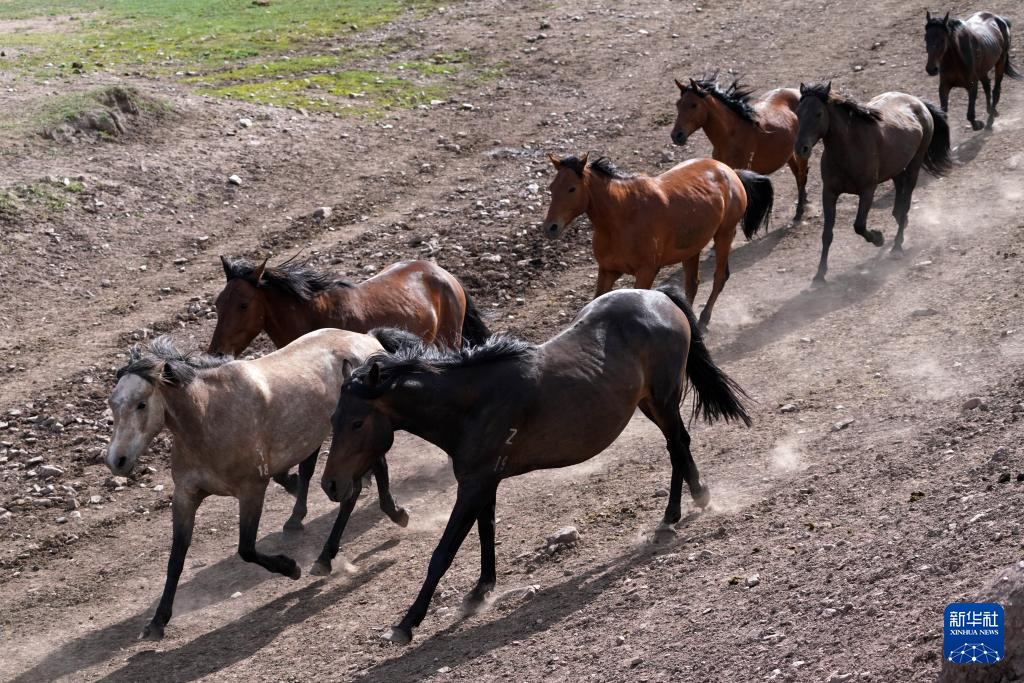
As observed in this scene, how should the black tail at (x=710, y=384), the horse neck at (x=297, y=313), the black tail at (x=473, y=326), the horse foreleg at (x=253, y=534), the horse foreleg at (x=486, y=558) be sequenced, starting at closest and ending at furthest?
1. the horse foreleg at (x=486, y=558)
2. the horse foreleg at (x=253, y=534)
3. the black tail at (x=710, y=384)
4. the horse neck at (x=297, y=313)
5. the black tail at (x=473, y=326)

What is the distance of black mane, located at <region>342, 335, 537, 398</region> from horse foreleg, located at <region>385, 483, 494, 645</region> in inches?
28.9

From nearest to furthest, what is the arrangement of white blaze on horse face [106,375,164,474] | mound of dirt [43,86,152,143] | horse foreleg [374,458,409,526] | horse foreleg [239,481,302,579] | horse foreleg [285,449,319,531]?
white blaze on horse face [106,375,164,474] → horse foreleg [239,481,302,579] → horse foreleg [374,458,409,526] → horse foreleg [285,449,319,531] → mound of dirt [43,86,152,143]

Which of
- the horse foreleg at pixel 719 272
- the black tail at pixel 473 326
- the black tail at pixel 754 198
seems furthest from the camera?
the black tail at pixel 754 198

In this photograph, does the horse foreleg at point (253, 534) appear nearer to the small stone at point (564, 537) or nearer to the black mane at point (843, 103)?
the small stone at point (564, 537)

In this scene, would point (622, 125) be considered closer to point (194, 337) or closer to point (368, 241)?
point (368, 241)

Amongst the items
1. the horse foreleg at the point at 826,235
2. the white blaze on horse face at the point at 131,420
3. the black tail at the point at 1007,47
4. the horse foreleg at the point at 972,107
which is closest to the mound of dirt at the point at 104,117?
the horse foreleg at the point at 826,235

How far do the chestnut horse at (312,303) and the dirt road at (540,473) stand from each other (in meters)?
1.29

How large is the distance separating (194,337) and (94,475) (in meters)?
2.68

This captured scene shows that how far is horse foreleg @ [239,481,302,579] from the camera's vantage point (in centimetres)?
806

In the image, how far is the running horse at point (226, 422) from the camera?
24.9ft

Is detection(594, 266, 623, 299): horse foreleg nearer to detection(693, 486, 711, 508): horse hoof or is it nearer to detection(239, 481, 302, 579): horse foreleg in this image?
detection(693, 486, 711, 508): horse hoof

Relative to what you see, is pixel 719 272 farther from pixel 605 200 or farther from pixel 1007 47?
pixel 1007 47

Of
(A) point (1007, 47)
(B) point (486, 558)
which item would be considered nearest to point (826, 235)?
(B) point (486, 558)

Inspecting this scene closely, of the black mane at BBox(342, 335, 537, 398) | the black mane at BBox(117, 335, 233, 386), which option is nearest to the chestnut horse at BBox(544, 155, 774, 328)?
the black mane at BBox(342, 335, 537, 398)
